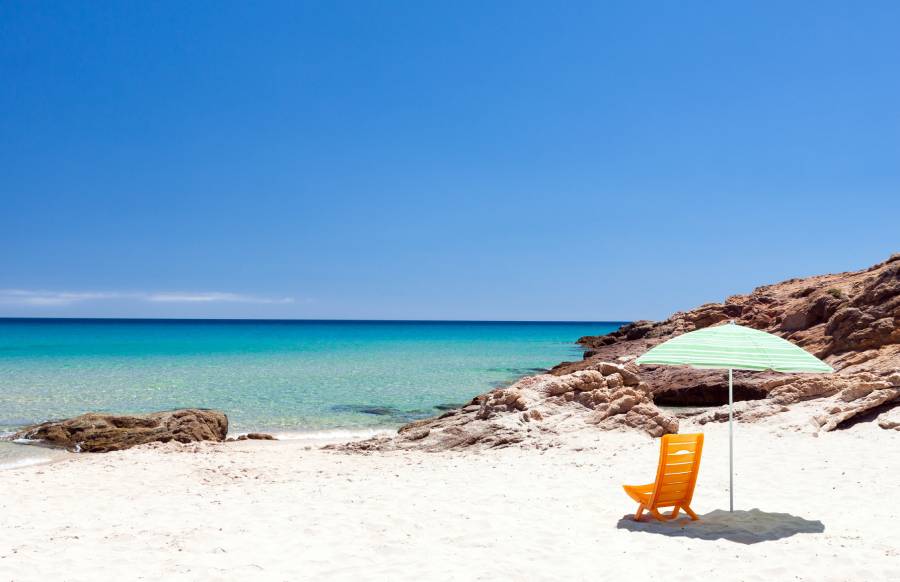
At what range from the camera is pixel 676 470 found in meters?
7.72

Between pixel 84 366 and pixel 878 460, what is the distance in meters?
42.3

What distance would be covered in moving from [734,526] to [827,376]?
10.8 metres

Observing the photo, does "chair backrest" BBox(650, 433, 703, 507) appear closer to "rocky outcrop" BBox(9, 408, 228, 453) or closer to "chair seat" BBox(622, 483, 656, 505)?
"chair seat" BBox(622, 483, 656, 505)

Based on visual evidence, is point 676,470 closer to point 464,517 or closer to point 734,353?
point 734,353

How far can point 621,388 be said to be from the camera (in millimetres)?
14789

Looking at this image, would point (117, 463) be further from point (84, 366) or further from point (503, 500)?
point (84, 366)

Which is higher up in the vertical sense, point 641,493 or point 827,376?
point 827,376

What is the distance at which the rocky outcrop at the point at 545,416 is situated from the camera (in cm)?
1368

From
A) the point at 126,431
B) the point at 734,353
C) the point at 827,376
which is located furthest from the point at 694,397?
the point at 126,431

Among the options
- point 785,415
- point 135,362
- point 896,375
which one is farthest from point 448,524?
point 135,362

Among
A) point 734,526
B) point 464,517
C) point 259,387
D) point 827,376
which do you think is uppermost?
point 827,376

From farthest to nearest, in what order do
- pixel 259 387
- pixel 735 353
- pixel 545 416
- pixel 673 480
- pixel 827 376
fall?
pixel 259 387
pixel 827 376
pixel 545 416
pixel 673 480
pixel 735 353

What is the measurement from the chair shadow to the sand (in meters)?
0.03

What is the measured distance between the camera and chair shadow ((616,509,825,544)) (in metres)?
7.04
